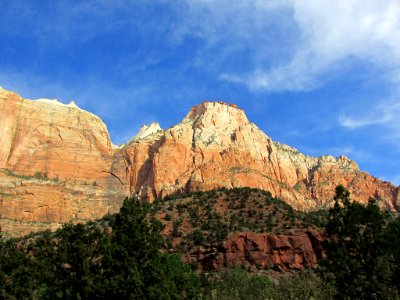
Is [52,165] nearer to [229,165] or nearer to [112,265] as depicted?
[229,165]

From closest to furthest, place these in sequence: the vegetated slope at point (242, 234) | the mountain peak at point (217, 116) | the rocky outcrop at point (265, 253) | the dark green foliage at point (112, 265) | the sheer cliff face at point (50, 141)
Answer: the dark green foliage at point (112, 265), the rocky outcrop at point (265, 253), the vegetated slope at point (242, 234), the sheer cliff face at point (50, 141), the mountain peak at point (217, 116)

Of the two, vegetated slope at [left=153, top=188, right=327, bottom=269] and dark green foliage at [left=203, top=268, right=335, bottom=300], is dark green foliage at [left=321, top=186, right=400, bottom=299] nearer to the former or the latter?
dark green foliage at [left=203, top=268, right=335, bottom=300]

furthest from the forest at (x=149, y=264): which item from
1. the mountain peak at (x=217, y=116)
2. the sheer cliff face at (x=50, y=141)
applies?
the mountain peak at (x=217, y=116)

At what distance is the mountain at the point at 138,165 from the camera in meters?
125

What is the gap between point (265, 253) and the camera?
212ft

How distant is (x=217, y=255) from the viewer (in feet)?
209

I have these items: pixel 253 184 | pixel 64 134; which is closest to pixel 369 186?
pixel 253 184

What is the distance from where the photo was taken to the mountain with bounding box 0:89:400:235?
12538 centimetres

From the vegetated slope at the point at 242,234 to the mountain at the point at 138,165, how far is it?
133 feet

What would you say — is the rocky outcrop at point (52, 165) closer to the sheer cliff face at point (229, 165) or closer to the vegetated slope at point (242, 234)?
the sheer cliff face at point (229, 165)

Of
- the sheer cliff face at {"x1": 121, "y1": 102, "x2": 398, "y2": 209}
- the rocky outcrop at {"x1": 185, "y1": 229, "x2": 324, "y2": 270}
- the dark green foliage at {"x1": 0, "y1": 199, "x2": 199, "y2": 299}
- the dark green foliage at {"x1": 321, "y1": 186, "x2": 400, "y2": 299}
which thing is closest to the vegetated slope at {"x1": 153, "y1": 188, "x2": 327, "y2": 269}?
the rocky outcrop at {"x1": 185, "y1": 229, "x2": 324, "y2": 270}

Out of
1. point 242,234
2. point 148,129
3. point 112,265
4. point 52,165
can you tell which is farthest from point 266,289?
point 148,129

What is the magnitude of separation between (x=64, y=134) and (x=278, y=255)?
94.0 meters

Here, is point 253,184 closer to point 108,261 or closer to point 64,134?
point 64,134
